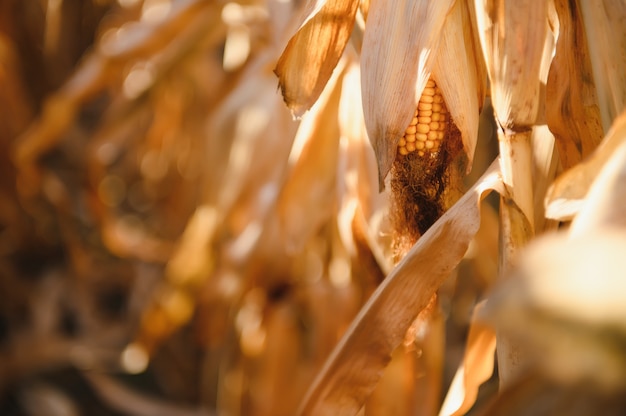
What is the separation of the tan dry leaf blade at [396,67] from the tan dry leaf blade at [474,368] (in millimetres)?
148

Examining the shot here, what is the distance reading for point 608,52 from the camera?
42cm

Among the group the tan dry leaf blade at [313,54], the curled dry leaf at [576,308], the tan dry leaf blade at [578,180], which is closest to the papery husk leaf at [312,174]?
the tan dry leaf blade at [313,54]

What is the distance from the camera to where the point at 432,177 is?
0.47 meters

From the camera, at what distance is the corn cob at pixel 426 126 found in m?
0.46

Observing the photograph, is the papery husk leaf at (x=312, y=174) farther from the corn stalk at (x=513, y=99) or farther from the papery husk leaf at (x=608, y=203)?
the papery husk leaf at (x=608, y=203)

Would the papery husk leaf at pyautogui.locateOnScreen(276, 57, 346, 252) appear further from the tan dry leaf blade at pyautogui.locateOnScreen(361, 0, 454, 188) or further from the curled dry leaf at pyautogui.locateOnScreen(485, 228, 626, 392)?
the curled dry leaf at pyautogui.locateOnScreen(485, 228, 626, 392)

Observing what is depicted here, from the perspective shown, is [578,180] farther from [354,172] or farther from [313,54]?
[354,172]

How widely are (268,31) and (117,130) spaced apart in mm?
289

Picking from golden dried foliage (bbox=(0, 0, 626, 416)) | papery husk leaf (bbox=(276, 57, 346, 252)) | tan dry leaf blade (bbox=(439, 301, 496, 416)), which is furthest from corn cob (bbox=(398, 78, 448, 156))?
papery husk leaf (bbox=(276, 57, 346, 252))

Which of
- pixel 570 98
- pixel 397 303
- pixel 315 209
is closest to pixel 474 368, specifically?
pixel 397 303

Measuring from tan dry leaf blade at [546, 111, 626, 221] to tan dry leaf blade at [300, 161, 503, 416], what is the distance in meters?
0.09

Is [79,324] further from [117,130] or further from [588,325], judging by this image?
[588,325]

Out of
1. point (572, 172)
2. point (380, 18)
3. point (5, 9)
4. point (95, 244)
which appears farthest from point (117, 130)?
point (572, 172)

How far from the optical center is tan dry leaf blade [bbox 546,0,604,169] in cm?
43
